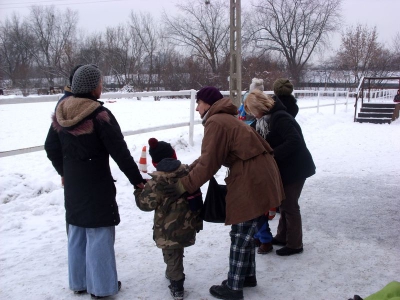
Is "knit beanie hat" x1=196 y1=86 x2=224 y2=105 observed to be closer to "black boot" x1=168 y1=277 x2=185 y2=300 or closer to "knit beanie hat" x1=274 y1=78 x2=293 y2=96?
"knit beanie hat" x1=274 y1=78 x2=293 y2=96

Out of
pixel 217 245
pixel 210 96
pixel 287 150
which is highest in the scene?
pixel 210 96

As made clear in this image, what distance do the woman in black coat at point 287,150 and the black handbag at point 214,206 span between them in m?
0.83

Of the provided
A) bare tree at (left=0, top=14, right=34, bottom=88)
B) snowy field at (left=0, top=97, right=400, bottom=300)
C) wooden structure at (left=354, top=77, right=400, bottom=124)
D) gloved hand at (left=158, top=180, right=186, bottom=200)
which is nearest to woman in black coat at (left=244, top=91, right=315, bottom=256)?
snowy field at (left=0, top=97, right=400, bottom=300)

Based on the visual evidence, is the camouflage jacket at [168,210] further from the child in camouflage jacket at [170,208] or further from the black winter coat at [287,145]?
the black winter coat at [287,145]

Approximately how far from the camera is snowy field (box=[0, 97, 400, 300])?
323cm

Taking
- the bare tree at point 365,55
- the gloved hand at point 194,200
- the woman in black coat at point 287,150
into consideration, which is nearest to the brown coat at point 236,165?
the gloved hand at point 194,200

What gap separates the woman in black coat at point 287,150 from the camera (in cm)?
349

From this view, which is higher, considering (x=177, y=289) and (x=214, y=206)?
(x=214, y=206)

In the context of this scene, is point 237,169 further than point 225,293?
No

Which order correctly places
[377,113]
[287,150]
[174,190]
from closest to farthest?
1. [174,190]
2. [287,150]
3. [377,113]

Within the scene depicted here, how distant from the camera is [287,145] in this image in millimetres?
3479

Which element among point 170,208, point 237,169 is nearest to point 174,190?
point 170,208

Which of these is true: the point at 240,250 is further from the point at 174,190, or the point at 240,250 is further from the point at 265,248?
the point at 265,248

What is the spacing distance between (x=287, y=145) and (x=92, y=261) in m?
1.93
